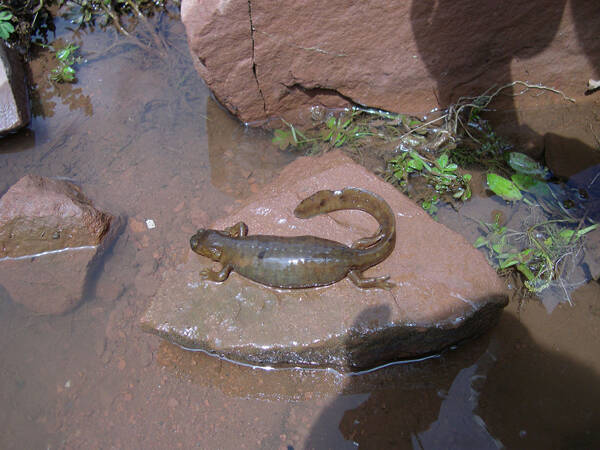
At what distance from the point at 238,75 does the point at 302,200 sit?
203 cm

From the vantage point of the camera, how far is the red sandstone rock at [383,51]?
5.02 m

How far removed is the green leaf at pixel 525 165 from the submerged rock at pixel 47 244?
4.98m

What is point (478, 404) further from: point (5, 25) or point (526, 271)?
point (5, 25)

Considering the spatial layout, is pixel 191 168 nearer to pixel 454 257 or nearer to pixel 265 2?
pixel 265 2

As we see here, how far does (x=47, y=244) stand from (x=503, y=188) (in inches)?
210

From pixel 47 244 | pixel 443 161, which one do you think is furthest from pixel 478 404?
pixel 47 244

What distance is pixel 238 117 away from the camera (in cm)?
610

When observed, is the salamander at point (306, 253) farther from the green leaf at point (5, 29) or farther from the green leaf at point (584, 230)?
the green leaf at point (5, 29)

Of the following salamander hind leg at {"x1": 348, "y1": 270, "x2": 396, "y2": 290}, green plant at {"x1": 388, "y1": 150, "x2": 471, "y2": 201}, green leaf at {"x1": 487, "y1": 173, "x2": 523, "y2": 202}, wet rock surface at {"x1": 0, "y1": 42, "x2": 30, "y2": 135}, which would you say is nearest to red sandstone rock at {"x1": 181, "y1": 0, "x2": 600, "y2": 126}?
green plant at {"x1": 388, "y1": 150, "x2": 471, "y2": 201}

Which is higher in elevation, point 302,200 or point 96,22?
point 96,22

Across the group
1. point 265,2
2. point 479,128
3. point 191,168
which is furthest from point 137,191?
point 479,128

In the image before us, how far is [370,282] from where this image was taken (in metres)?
4.03

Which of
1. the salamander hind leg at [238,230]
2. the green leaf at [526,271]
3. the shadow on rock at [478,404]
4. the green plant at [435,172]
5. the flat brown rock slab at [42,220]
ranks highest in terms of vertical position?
the flat brown rock slab at [42,220]

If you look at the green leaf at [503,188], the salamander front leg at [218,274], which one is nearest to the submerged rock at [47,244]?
the salamander front leg at [218,274]
